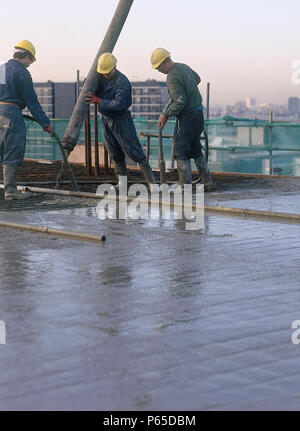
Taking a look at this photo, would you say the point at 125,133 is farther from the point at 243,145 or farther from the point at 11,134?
the point at 243,145

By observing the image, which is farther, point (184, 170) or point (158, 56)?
point (184, 170)

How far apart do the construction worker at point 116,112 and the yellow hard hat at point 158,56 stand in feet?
1.48

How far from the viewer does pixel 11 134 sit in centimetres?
1155

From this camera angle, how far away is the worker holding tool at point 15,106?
11.4 metres

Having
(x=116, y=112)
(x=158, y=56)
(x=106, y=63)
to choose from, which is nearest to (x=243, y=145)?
(x=158, y=56)

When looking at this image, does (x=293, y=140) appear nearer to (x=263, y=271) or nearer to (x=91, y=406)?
(x=263, y=271)

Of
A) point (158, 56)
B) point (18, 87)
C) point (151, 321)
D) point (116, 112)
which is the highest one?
point (158, 56)

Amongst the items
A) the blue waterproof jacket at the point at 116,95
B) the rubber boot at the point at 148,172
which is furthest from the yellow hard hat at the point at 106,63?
the rubber boot at the point at 148,172

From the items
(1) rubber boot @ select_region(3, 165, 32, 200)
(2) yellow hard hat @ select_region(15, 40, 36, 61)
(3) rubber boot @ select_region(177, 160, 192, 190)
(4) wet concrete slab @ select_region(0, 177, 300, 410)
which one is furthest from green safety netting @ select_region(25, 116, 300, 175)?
(4) wet concrete slab @ select_region(0, 177, 300, 410)

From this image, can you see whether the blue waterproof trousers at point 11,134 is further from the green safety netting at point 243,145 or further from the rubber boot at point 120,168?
the green safety netting at point 243,145

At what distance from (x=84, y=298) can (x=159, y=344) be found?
4.05 feet

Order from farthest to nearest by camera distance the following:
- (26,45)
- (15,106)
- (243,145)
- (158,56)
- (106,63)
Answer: (243,145)
(158,56)
(106,63)
(15,106)
(26,45)

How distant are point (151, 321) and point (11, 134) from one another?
6949 mm
